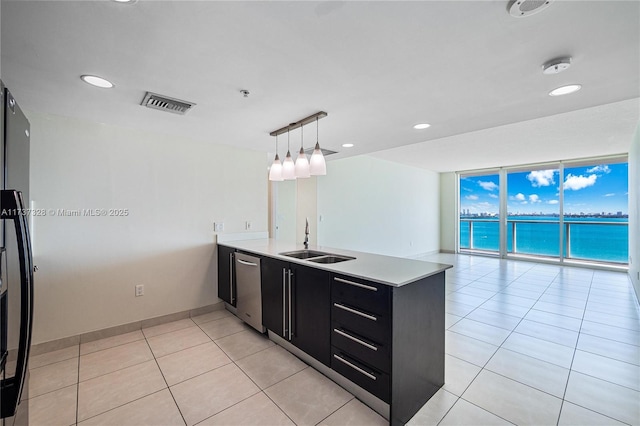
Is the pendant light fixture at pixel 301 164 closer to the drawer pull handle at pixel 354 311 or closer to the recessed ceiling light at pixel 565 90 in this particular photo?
the drawer pull handle at pixel 354 311

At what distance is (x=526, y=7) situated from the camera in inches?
45.4

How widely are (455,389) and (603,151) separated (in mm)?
6003

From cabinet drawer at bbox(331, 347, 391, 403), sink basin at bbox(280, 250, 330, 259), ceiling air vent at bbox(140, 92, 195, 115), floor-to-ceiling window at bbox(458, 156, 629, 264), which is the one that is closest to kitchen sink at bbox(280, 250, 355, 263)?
sink basin at bbox(280, 250, 330, 259)

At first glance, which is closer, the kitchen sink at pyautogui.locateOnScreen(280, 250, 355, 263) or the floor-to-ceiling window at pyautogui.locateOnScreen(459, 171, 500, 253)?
the kitchen sink at pyautogui.locateOnScreen(280, 250, 355, 263)

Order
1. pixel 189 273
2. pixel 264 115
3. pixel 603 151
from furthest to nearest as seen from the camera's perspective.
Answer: pixel 603 151 → pixel 189 273 → pixel 264 115

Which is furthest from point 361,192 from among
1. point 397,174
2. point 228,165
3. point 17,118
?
point 17,118

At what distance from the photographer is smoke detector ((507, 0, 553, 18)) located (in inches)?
44.3

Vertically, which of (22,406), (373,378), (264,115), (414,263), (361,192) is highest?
(264,115)

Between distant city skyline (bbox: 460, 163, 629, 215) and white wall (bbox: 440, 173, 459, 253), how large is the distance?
2.30ft

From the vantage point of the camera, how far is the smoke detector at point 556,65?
1.55m

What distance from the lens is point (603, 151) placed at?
17.0 feet

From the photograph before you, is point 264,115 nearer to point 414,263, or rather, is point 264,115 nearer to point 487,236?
point 414,263

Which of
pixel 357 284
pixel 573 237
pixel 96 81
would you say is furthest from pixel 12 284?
pixel 573 237

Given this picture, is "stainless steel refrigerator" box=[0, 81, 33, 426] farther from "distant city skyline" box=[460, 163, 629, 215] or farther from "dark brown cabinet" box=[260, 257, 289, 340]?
"distant city skyline" box=[460, 163, 629, 215]
